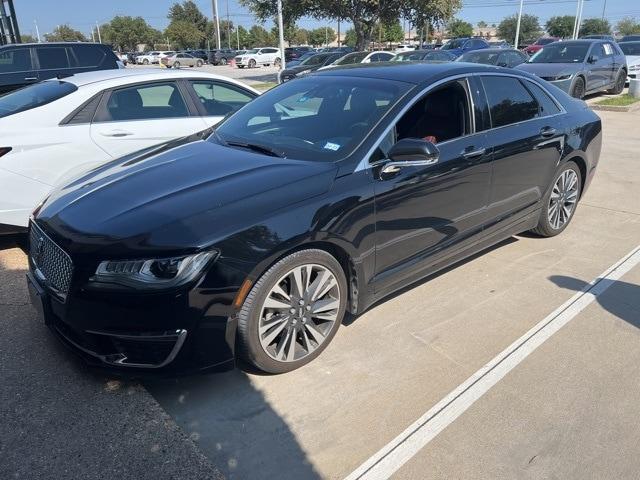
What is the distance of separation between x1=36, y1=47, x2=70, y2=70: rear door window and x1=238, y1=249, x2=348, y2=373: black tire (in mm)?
9011

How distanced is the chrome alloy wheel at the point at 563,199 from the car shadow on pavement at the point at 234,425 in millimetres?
3377

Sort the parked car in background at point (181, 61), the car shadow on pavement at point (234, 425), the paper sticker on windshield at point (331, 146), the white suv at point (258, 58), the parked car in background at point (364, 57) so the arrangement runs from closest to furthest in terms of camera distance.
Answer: the car shadow on pavement at point (234, 425) < the paper sticker on windshield at point (331, 146) < the parked car in background at point (364, 57) < the white suv at point (258, 58) < the parked car in background at point (181, 61)

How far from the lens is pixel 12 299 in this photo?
3986 mm

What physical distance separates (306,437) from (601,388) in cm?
166

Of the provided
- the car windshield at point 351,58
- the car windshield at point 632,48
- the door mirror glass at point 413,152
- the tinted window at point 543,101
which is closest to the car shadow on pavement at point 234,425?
the door mirror glass at point 413,152

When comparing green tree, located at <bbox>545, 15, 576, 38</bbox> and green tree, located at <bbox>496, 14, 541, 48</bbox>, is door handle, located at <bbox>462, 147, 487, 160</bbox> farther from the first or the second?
green tree, located at <bbox>496, 14, 541, 48</bbox>

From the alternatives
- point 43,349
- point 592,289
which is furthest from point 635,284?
point 43,349

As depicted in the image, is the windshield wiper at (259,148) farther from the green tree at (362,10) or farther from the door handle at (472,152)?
the green tree at (362,10)

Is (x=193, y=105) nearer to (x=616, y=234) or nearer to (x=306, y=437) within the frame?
(x=306, y=437)

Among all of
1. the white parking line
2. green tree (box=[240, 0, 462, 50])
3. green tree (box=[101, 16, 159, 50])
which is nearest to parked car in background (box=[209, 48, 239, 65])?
green tree (box=[240, 0, 462, 50])

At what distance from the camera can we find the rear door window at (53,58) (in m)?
9.86

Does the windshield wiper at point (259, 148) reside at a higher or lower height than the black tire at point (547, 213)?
higher

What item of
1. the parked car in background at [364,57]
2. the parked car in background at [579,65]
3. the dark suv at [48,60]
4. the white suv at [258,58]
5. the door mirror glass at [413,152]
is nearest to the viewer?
the door mirror glass at [413,152]

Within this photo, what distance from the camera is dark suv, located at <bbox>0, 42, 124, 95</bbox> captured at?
973 cm
